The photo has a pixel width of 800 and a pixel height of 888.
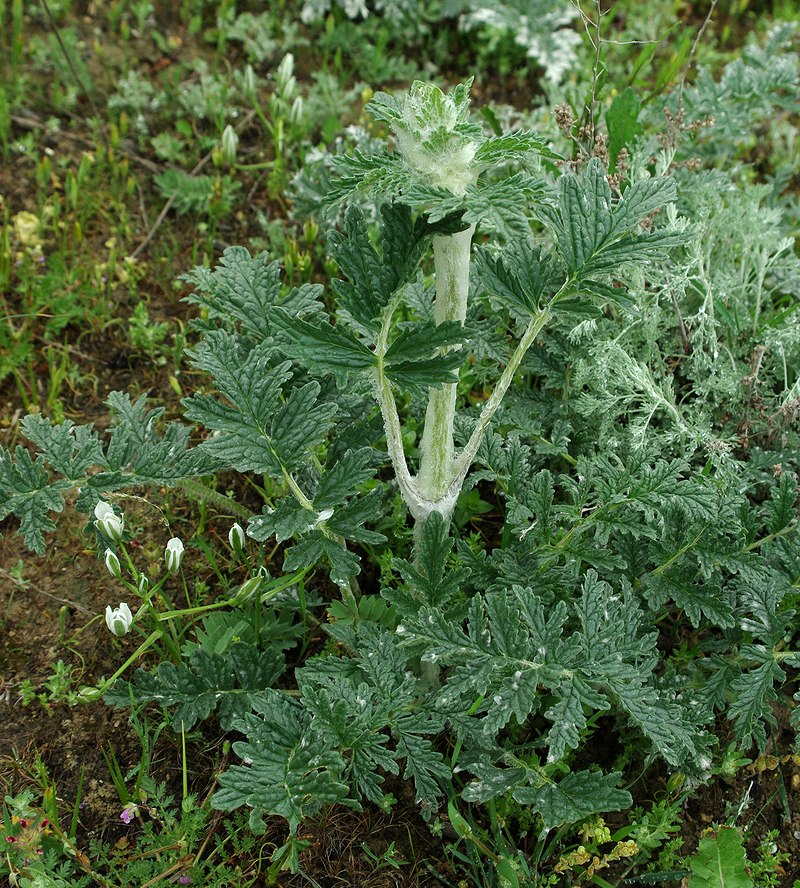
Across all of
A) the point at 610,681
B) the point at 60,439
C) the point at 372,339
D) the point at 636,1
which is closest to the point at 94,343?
the point at 60,439

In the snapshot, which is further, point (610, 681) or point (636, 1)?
point (636, 1)

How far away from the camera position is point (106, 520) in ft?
7.27

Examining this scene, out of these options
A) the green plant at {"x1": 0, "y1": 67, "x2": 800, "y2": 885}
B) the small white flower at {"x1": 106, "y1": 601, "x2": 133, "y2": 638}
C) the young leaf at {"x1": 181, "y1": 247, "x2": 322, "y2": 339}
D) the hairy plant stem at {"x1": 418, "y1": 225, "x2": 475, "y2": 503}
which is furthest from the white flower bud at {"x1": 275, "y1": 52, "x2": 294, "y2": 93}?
the small white flower at {"x1": 106, "y1": 601, "x2": 133, "y2": 638}

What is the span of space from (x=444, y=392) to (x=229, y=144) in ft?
6.53

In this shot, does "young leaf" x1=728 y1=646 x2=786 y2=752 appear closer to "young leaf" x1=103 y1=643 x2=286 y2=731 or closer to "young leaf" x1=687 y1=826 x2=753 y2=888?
"young leaf" x1=687 y1=826 x2=753 y2=888

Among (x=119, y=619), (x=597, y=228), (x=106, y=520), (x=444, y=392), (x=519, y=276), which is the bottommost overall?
(x=119, y=619)

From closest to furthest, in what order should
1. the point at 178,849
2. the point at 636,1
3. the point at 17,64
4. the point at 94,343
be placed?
the point at 178,849 → the point at 94,343 → the point at 17,64 → the point at 636,1

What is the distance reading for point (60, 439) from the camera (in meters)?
2.24

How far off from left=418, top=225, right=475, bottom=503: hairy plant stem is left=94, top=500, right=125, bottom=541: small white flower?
2.46ft

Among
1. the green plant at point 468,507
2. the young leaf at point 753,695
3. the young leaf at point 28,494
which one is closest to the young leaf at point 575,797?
the green plant at point 468,507

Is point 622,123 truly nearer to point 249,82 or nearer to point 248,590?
point 249,82

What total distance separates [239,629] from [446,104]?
1.41m

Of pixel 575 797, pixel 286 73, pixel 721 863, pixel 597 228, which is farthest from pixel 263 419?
pixel 286 73

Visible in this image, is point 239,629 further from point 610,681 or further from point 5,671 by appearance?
point 610,681
